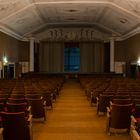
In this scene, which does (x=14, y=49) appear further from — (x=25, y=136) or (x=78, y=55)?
(x=25, y=136)

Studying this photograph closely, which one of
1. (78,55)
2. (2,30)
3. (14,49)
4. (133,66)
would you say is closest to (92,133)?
(2,30)

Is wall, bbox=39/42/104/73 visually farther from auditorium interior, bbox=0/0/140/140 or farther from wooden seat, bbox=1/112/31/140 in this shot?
wooden seat, bbox=1/112/31/140

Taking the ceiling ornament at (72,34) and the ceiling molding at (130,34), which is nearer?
the ceiling molding at (130,34)

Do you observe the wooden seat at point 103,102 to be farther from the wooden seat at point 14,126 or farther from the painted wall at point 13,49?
the painted wall at point 13,49

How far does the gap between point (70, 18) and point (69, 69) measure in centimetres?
1075

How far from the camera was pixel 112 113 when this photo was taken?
23.8ft

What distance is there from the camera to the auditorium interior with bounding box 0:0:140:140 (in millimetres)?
7230

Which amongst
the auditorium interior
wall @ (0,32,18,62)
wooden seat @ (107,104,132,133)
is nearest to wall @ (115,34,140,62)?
the auditorium interior

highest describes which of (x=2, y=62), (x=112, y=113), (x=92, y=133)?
(x=2, y=62)

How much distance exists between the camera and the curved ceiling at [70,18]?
1989 centimetres

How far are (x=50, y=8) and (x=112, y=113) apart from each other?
16.7 metres

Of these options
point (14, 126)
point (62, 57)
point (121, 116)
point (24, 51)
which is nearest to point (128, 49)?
point (62, 57)

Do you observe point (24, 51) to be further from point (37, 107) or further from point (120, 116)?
point (120, 116)

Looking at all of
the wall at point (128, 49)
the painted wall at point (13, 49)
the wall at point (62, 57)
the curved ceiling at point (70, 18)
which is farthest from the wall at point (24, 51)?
the wall at point (128, 49)
